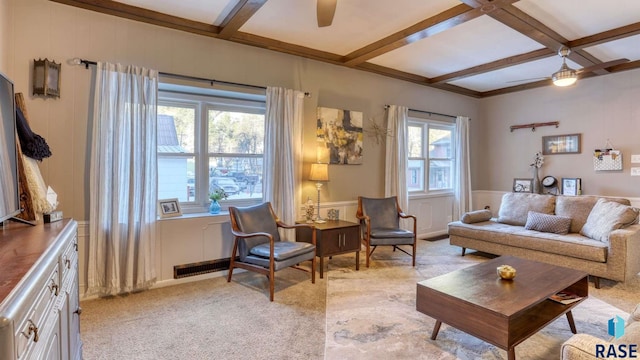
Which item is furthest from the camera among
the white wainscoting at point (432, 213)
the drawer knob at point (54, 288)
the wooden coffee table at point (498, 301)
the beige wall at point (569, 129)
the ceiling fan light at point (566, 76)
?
the white wainscoting at point (432, 213)

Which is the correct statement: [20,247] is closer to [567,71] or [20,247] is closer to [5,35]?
[5,35]

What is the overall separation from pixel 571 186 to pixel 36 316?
21.7 ft

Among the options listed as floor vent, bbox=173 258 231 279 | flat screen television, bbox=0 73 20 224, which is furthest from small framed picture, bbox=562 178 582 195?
flat screen television, bbox=0 73 20 224

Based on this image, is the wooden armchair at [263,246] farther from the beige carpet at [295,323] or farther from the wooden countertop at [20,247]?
the wooden countertop at [20,247]

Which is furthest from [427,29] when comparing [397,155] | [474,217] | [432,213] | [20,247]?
[20,247]

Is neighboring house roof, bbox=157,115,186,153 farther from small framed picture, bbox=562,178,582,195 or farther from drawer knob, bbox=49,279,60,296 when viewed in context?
small framed picture, bbox=562,178,582,195

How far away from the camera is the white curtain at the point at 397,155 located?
16.9 feet

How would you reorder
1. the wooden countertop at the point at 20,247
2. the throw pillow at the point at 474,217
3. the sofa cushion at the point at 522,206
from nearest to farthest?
the wooden countertop at the point at 20,247 < the sofa cushion at the point at 522,206 < the throw pillow at the point at 474,217

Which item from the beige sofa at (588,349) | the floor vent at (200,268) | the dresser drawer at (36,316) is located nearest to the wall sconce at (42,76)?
the floor vent at (200,268)

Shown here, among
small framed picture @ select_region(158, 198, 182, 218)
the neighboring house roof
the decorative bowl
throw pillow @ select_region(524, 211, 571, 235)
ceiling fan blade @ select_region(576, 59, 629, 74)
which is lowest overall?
the decorative bowl

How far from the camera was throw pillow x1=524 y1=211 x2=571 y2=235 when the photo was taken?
402 cm

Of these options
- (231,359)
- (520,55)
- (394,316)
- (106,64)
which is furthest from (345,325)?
(520,55)

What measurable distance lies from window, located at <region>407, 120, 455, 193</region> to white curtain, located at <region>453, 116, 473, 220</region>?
6.2 inches

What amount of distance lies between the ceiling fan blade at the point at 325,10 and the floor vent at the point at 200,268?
8.82ft
